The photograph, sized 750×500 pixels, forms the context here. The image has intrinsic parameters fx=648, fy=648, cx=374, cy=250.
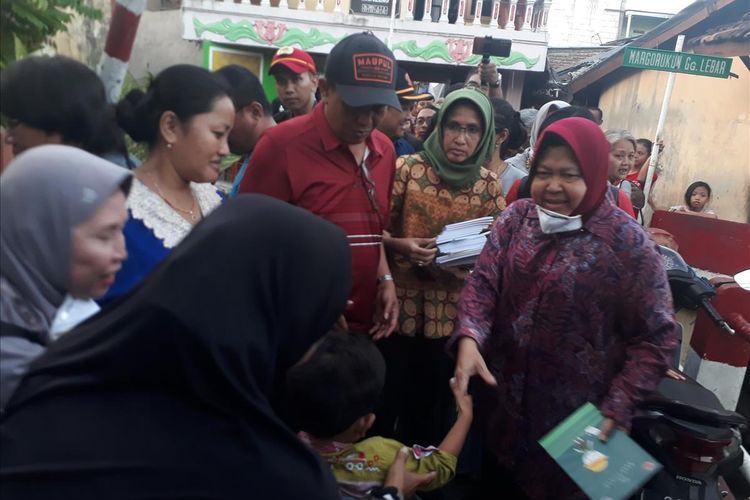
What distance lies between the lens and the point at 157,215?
209cm

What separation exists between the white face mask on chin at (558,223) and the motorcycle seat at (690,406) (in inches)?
31.4

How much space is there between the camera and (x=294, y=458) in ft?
4.06

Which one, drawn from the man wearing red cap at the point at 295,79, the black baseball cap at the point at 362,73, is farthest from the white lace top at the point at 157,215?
the man wearing red cap at the point at 295,79

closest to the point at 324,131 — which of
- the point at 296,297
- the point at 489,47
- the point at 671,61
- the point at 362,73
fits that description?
the point at 362,73

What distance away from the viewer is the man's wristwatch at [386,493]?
1820mm

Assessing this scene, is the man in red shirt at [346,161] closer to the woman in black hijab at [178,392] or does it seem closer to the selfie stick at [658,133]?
the woman in black hijab at [178,392]

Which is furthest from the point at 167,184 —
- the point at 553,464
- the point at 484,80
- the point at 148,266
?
the point at 484,80

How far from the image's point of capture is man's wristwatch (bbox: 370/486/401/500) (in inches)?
71.7

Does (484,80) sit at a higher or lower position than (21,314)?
higher

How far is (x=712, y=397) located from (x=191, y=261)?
2.38 m

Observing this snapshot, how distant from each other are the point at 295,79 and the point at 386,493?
2.91m

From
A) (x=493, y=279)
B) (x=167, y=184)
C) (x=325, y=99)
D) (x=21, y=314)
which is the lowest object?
(x=493, y=279)

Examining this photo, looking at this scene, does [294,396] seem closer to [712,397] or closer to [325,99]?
[325,99]

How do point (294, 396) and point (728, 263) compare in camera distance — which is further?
point (728, 263)
